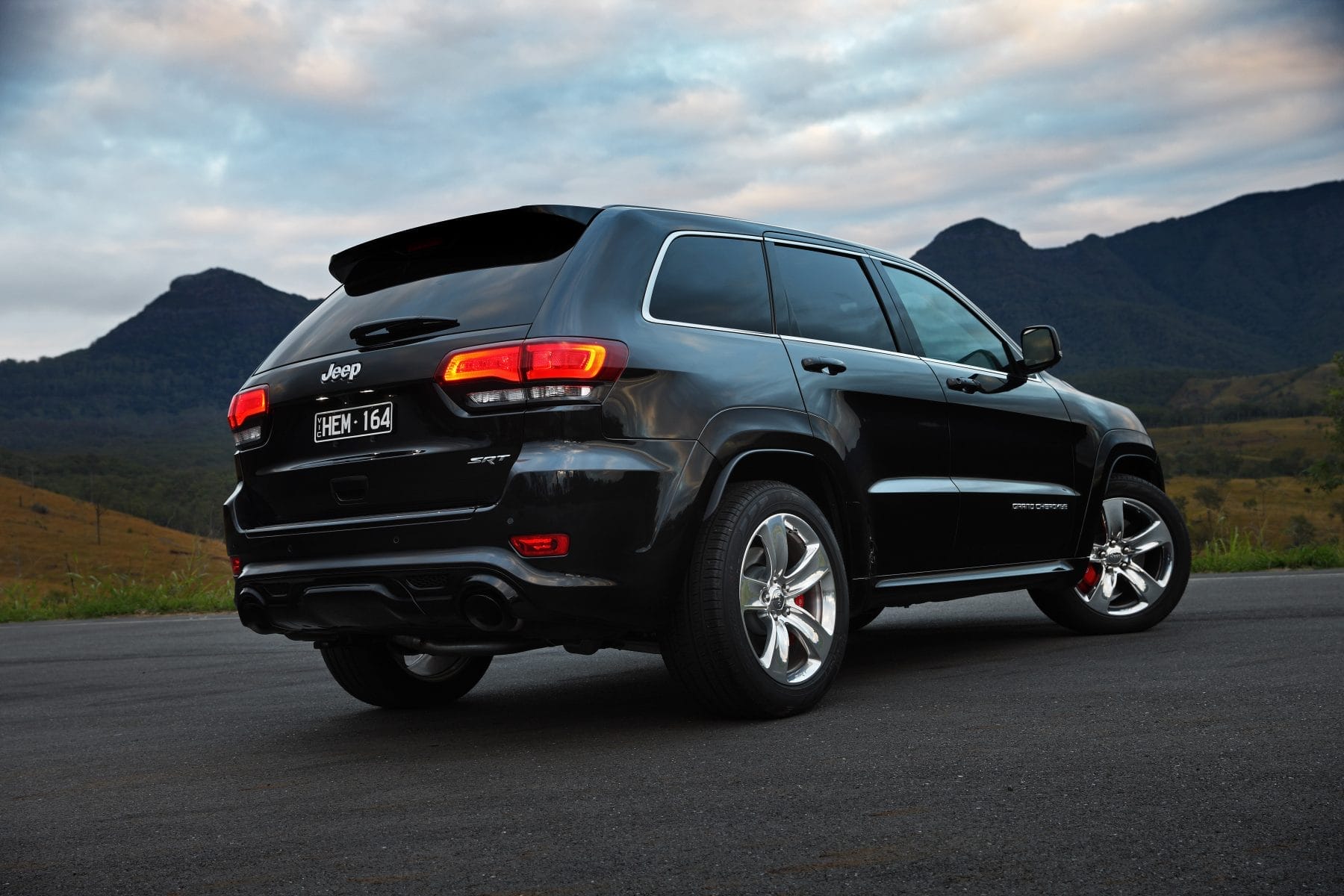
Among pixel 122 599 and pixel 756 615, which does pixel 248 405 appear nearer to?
pixel 756 615

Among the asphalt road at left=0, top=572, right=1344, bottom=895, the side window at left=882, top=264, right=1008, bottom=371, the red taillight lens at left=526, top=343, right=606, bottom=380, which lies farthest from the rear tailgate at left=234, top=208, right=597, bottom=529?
the side window at left=882, top=264, right=1008, bottom=371

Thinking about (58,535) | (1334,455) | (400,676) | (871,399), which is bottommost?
(1334,455)

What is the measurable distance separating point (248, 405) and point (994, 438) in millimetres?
3187

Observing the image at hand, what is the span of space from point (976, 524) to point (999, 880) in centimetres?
306

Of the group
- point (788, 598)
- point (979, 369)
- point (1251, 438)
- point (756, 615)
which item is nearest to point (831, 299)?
point (979, 369)

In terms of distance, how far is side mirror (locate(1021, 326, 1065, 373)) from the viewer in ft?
19.6

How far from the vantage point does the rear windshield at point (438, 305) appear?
4020 millimetres

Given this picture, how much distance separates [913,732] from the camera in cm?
392

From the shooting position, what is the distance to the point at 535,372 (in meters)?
3.82

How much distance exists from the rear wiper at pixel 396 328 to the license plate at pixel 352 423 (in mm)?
244

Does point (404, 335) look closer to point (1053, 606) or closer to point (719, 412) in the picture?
point (719, 412)

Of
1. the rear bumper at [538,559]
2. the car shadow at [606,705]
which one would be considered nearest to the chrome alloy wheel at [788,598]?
the car shadow at [606,705]

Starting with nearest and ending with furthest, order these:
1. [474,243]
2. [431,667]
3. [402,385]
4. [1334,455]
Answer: [402,385], [474,243], [431,667], [1334,455]

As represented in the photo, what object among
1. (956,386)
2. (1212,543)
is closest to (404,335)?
(956,386)
